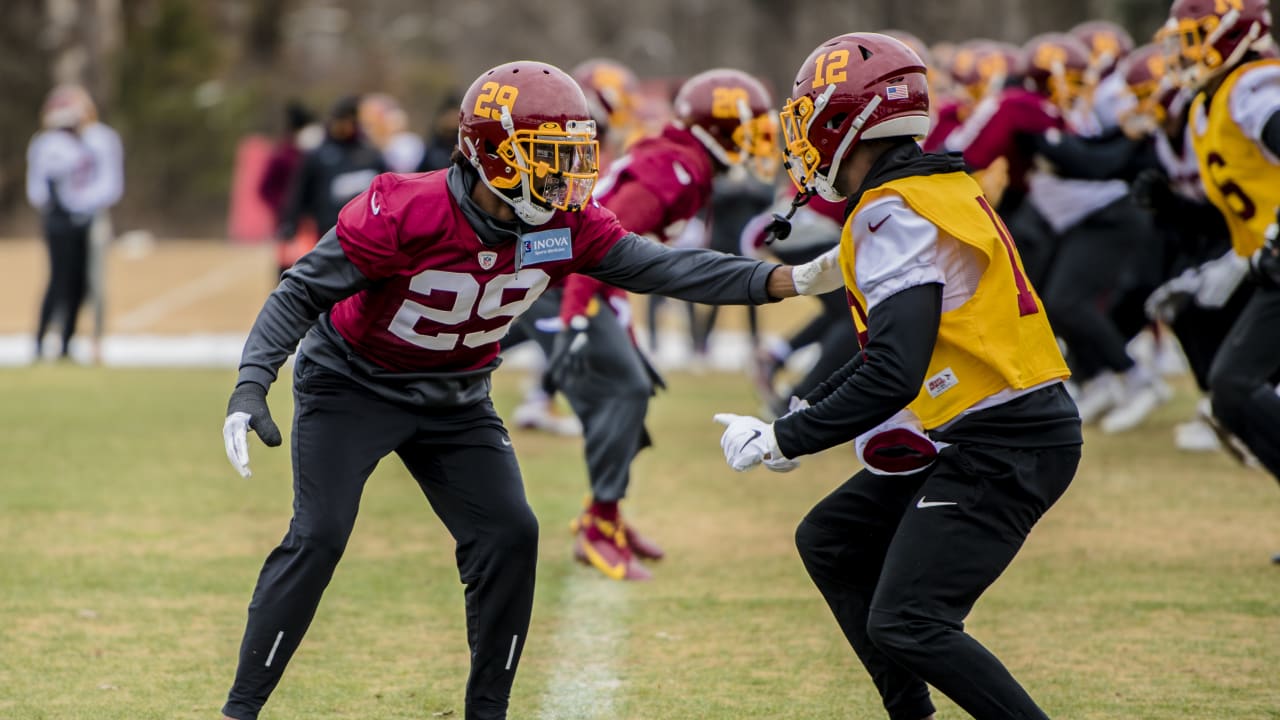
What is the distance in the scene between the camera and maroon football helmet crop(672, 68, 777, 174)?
696cm

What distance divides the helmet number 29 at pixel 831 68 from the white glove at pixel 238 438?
166cm

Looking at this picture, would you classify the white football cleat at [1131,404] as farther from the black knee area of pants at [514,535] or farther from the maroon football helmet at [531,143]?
the maroon football helmet at [531,143]

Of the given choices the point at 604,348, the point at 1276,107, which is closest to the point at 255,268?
the point at 604,348

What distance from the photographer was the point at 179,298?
23.0 m

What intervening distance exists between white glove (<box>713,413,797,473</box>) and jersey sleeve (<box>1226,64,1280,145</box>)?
310 cm

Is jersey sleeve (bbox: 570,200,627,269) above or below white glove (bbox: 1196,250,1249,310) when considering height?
above

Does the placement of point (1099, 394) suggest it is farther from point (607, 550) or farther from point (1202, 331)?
point (607, 550)

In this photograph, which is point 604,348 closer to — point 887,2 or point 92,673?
point 92,673

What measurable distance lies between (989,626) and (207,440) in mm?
6281

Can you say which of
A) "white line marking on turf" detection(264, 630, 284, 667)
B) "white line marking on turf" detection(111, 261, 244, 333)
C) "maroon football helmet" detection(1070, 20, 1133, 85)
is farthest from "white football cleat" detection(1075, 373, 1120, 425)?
"white line marking on turf" detection(111, 261, 244, 333)

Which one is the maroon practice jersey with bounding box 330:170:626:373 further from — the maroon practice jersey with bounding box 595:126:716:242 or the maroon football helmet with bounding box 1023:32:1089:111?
the maroon football helmet with bounding box 1023:32:1089:111

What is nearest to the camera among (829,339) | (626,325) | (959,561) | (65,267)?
(959,561)

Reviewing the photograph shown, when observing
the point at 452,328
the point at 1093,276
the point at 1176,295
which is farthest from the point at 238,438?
the point at 1093,276

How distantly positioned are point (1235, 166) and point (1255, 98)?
291 mm
